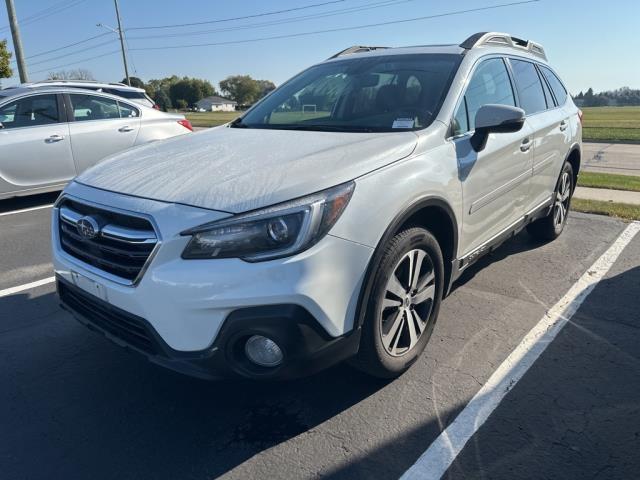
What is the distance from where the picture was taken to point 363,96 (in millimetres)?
3588

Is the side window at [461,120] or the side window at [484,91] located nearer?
the side window at [461,120]

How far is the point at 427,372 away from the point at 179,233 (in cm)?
170

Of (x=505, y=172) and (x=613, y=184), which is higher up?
(x=505, y=172)

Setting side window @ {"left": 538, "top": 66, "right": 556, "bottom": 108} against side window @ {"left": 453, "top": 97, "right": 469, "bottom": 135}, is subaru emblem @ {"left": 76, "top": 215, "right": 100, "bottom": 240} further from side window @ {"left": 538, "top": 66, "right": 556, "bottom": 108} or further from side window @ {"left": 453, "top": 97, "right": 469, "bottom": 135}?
side window @ {"left": 538, "top": 66, "right": 556, "bottom": 108}

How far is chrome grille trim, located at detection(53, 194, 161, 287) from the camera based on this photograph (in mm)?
2250

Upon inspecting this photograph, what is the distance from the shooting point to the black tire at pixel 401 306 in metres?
2.50

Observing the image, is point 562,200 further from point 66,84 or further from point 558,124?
point 66,84

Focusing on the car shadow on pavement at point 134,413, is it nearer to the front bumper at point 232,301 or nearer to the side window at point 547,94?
the front bumper at point 232,301

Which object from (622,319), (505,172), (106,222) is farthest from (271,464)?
(622,319)

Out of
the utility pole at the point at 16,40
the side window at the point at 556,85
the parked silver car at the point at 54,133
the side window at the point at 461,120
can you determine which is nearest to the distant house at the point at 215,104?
the utility pole at the point at 16,40

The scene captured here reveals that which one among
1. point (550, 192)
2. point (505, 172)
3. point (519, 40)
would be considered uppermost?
point (519, 40)

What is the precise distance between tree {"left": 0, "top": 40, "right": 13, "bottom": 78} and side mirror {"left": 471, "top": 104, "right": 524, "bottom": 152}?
29793mm

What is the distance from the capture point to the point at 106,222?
245 centimetres

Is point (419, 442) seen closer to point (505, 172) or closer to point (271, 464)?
point (271, 464)
